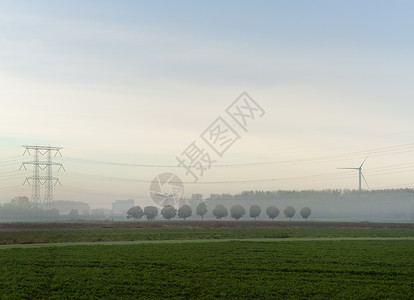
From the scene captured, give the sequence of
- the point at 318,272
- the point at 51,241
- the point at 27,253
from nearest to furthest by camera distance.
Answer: the point at 318,272 < the point at 27,253 < the point at 51,241

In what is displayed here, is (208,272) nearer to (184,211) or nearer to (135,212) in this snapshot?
(184,211)

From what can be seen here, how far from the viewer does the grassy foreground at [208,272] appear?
27.9 metres

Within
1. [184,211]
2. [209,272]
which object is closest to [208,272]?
[209,272]

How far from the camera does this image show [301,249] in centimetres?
4625

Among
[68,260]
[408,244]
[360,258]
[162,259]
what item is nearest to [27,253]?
[68,260]

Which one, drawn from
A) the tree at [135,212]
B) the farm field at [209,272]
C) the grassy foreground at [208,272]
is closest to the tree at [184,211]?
the tree at [135,212]

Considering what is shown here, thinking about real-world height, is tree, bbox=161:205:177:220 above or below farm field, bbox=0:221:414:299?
above

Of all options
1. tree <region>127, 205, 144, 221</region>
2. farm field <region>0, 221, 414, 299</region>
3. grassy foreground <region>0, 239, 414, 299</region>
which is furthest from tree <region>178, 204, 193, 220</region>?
grassy foreground <region>0, 239, 414, 299</region>

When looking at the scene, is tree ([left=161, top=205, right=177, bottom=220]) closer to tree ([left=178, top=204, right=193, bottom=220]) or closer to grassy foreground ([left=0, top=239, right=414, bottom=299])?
tree ([left=178, top=204, right=193, bottom=220])

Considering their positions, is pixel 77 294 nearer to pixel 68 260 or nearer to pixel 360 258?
pixel 68 260

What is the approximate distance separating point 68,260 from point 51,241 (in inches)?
827

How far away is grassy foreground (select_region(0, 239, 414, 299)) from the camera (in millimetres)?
27875

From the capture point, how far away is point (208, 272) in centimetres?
3350

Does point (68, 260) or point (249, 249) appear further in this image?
point (249, 249)
